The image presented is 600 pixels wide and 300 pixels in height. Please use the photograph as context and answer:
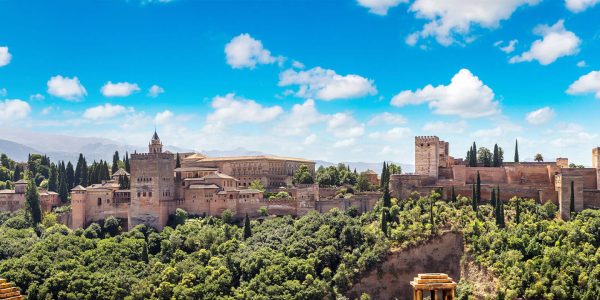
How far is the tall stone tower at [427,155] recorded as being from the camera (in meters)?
57.3

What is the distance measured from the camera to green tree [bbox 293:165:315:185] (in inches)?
2623

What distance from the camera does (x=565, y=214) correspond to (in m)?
50.2

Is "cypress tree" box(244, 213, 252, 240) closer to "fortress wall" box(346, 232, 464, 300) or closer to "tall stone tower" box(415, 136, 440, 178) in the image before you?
"fortress wall" box(346, 232, 464, 300)

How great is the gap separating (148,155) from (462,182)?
23412 mm

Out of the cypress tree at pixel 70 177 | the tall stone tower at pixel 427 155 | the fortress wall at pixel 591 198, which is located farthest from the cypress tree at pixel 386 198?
the cypress tree at pixel 70 177

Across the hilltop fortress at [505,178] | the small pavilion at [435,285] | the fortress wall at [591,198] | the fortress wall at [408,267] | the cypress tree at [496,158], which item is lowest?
the fortress wall at [408,267]

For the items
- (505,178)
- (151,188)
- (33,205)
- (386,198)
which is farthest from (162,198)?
(505,178)

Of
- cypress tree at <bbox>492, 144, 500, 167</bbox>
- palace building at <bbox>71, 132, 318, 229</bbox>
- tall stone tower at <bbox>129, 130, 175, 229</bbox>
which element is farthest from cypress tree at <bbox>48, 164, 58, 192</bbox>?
cypress tree at <bbox>492, 144, 500, 167</bbox>

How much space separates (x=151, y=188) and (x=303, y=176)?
15174 mm

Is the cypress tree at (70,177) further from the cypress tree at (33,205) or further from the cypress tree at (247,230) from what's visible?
the cypress tree at (247,230)

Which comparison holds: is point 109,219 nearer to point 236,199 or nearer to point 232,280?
point 236,199

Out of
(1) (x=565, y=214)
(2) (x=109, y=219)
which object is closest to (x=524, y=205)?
(1) (x=565, y=214)

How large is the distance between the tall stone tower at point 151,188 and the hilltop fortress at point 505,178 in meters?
16.9

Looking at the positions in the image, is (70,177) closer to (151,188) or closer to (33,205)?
(33,205)
